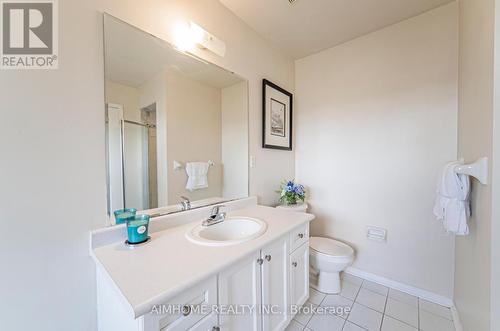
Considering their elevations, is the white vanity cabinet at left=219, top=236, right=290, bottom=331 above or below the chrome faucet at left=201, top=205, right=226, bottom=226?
below

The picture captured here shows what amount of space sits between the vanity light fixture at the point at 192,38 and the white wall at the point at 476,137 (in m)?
1.43

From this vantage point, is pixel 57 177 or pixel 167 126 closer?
pixel 57 177

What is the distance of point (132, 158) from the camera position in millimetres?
1065

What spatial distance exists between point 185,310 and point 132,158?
0.81 metres

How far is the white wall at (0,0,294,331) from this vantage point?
711mm

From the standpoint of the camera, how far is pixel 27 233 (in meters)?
0.74

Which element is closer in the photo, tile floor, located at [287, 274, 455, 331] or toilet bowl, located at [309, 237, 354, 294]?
tile floor, located at [287, 274, 455, 331]

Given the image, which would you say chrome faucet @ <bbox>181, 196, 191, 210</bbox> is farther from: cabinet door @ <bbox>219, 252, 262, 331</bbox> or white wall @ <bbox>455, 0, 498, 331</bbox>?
white wall @ <bbox>455, 0, 498, 331</bbox>

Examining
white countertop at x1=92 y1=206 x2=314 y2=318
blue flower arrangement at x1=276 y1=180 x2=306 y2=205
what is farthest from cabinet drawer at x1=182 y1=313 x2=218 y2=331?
blue flower arrangement at x1=276 y1=180 x2=306 y2=205

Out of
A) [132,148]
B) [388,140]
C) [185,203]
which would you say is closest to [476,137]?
[388,140]

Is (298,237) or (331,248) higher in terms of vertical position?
(298,237)

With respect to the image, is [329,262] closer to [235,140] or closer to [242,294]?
[242,294]

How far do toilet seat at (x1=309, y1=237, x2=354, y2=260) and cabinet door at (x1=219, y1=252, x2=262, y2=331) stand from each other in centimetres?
88

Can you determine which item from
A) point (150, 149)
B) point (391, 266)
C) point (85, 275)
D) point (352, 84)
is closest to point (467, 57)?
point (352, 84)
